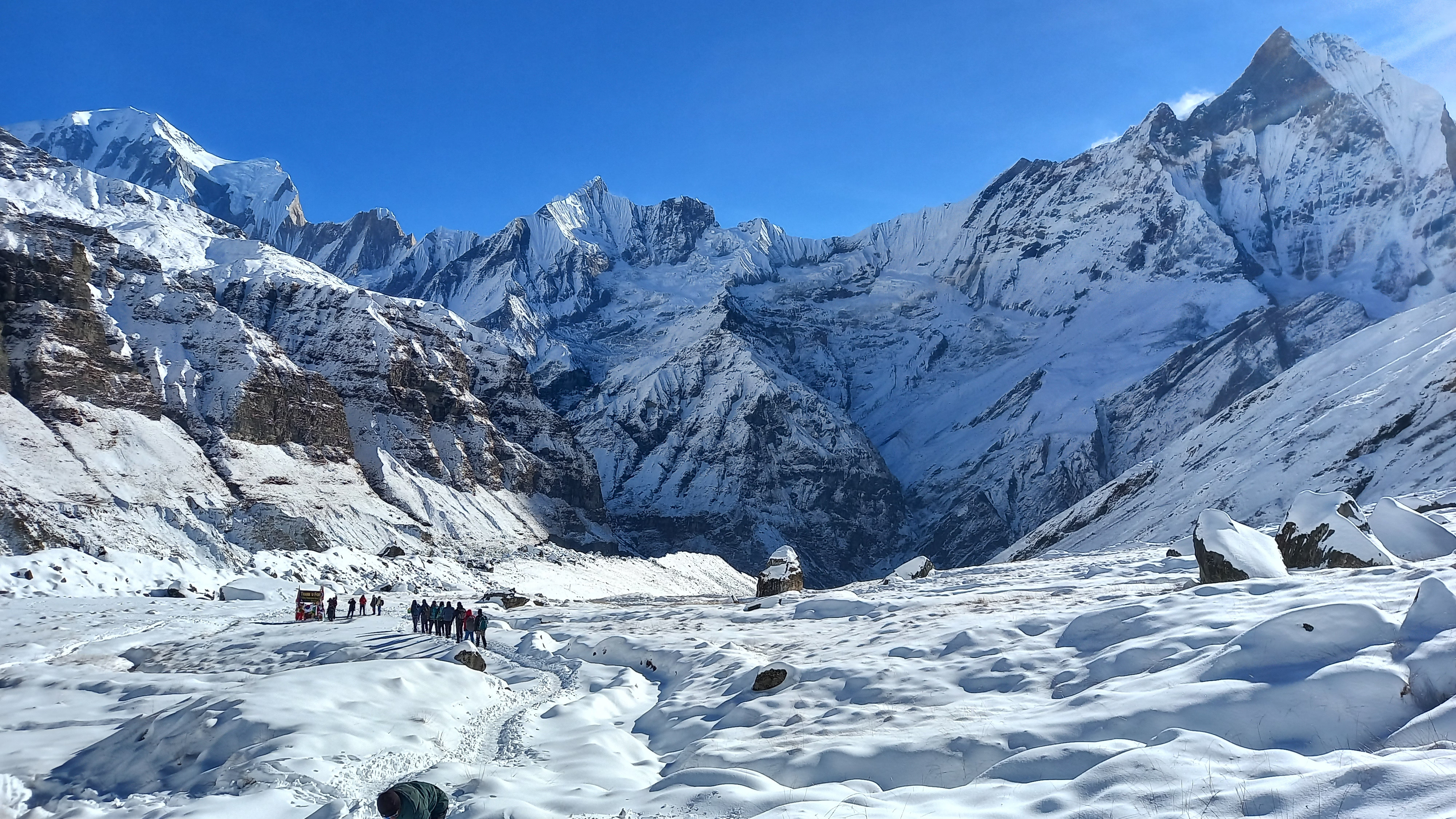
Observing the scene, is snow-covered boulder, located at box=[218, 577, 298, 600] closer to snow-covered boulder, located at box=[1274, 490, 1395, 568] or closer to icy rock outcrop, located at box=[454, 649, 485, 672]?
icy rock outcrop, located at box=[454, 649, 485, 672]

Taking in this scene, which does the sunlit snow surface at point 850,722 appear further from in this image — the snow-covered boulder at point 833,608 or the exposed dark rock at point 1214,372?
the exposed dark rock at point 1214,372

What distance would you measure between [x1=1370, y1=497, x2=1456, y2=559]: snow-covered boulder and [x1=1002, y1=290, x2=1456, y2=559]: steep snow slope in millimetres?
28276

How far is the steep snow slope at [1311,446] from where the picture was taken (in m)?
50.2

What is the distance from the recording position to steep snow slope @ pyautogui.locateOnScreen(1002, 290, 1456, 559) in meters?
50.2

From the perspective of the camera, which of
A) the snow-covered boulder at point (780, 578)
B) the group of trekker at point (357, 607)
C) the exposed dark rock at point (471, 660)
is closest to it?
the exposed dark rock at point (471, 660)

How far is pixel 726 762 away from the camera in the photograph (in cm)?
1086

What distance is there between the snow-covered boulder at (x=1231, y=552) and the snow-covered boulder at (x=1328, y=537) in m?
0.93

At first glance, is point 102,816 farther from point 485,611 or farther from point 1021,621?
point 485,611

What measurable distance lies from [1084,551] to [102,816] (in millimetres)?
66163

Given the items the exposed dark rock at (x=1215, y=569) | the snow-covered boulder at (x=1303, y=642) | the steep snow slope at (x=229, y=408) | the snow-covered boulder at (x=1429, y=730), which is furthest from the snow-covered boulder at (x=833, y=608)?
the steep snow slope at (x=229, y=408)

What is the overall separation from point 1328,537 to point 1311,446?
43670mm

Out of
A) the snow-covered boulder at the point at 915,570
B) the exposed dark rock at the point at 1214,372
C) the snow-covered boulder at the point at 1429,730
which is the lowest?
the snow-covered boulder at the point at 915,570

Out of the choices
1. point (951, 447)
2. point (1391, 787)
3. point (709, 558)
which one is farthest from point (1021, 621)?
point (951, 447)

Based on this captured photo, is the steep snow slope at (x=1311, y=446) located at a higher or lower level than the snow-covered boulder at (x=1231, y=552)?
higher
